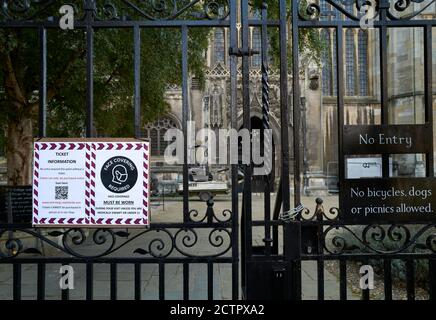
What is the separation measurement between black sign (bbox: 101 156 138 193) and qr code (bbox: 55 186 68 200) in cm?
35

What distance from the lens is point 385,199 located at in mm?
3723

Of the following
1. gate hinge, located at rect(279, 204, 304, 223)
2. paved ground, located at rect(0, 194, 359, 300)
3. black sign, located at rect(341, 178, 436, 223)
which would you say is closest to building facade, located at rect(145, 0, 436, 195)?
paved ground, located at rect(0, 194, 359, 300)

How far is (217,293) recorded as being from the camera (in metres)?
5.67

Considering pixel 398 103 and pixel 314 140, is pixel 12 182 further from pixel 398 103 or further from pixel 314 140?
pixel 398 103

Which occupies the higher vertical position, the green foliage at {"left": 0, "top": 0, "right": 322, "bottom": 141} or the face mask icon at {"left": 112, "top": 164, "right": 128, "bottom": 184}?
the green foliage at {"left": 0, "top": 0, "right": 322, "bottom": 141}

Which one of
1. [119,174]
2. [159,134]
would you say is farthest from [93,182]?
[159,134]

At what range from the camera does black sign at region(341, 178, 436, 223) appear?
146 inches

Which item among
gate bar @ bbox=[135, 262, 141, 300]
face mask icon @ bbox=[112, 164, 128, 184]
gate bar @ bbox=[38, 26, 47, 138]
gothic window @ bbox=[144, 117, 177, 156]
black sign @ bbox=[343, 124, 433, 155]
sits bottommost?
gate bar @ bbox=[135, 262, 141, 300]

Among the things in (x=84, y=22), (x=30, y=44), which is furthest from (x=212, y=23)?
(x=30, y=44)

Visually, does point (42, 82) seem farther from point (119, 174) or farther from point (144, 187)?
point (144, 187)

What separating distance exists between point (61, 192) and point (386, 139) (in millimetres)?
2890

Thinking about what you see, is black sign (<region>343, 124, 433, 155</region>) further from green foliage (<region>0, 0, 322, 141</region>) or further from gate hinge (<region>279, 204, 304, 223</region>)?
green foliage (<region>0, 0, 322, 141</region>)

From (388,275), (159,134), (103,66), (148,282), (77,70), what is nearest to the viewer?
(388,275)
